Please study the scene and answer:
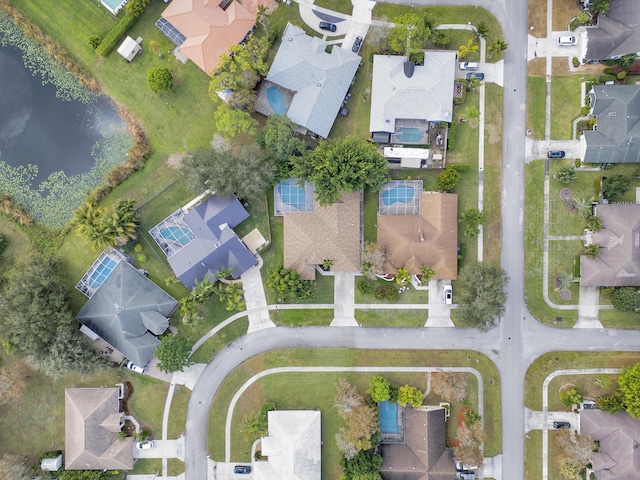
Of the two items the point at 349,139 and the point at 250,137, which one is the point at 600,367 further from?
the point at 250,137

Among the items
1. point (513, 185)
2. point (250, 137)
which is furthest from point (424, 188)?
point (250, 137)

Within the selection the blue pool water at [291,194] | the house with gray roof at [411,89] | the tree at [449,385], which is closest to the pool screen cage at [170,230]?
the blue pool water at [291,194]

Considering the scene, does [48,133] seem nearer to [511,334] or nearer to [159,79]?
[159,79]

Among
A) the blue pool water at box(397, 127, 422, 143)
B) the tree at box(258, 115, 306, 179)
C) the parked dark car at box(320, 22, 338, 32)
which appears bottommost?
the tree at box(258, 115, 306, 179)

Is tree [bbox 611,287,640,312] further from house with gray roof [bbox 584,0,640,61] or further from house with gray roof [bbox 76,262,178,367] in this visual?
house with gray roof [bbox 76,262,178,367]

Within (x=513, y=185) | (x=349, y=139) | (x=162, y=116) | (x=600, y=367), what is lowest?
(x=600, y=367)

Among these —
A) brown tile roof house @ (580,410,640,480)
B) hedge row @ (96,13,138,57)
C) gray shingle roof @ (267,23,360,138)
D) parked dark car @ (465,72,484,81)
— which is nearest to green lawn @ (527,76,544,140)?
parked dark car @ (465,72,484,81)
